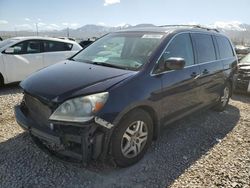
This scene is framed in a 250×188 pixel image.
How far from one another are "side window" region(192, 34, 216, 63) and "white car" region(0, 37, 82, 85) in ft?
15.4

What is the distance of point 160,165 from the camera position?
138 inches

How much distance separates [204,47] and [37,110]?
10.1 ft

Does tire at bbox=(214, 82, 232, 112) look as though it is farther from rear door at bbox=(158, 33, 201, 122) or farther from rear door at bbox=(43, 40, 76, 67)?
rear door at bbox=(43, 40, 76, 67)

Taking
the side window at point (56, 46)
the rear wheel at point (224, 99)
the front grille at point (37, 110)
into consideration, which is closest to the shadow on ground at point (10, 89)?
the side window at point (56, 46)

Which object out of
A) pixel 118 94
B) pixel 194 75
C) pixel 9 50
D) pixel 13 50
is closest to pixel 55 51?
pixel 13 50

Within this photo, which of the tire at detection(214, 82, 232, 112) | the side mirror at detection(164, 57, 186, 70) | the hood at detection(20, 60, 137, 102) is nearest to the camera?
the hood at detection(20, 60, 137, 102)

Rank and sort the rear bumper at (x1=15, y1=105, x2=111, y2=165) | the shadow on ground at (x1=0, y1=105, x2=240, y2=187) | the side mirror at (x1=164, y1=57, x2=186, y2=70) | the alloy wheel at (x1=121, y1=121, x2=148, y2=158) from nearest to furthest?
1. the rear bumper at (x1=15, y1=105, x2=111, y2=165)
2. the shadow on ground at (x1=0, y1=105, x2=240, y2=187)
3. the alloy wheel at (x1=121, y1=121, x2=148, y2=158)
4. the side mirror at (x1=164, y1=57, x2=186, y2=70)

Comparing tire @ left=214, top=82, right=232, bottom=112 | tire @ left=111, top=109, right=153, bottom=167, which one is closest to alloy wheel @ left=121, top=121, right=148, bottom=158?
tire @ left=111, top=109, right=153, bottom=167

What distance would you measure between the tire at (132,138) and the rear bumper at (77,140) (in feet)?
0.61

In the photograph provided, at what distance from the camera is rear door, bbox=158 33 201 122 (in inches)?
144

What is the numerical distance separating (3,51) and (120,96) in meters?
5.24

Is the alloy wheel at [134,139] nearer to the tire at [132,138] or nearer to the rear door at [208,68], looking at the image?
the tire at [132,138]

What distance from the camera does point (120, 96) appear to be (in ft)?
9.86

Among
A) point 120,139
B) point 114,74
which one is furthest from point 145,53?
point 120,139
